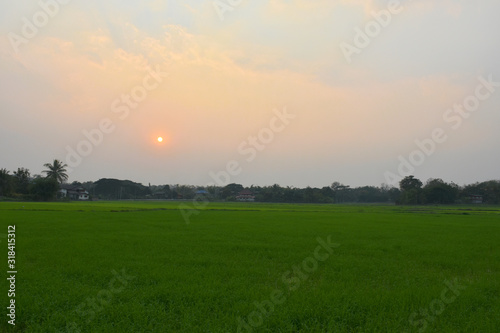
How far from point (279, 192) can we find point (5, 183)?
58.9 meters

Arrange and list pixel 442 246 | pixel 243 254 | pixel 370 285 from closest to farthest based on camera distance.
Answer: pixel 370 285, pixel 243 254, pixel 442 246

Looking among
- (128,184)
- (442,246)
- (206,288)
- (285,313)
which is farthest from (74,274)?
(128,184)

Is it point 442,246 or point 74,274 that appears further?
point 442,246

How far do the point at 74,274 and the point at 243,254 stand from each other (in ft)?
14.6

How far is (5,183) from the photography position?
57781mm

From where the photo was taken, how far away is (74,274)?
280 inches

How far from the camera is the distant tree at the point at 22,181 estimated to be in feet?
204

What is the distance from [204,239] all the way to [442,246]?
8.63 metres

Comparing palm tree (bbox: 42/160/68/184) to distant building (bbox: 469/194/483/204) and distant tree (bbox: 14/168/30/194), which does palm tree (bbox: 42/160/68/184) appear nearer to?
distant tree (bbox: 14/168/30/194)

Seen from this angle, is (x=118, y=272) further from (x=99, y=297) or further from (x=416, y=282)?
(x=416, y=282)

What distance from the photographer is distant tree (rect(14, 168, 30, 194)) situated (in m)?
62.0

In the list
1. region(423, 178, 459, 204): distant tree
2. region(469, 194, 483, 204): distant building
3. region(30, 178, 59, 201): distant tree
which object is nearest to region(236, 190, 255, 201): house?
region(423, 178, 459, 204): distant tree

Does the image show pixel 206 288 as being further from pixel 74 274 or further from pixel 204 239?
pixel 204 239

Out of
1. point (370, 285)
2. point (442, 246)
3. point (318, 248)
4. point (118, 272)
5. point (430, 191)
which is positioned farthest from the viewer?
point (430, 191)
